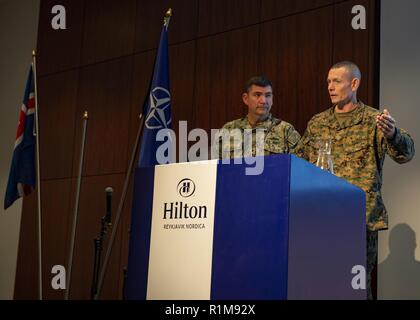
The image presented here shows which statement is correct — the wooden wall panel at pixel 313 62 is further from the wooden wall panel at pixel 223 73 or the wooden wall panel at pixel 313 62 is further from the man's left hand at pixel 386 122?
the man's left hand at pixel 386 122

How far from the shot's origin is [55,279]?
6.48 m

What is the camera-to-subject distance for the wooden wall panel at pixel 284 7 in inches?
191

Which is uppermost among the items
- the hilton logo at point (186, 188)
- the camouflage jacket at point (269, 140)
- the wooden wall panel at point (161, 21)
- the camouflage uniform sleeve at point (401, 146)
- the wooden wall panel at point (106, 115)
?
the wooden wall panel at point (161, 21)

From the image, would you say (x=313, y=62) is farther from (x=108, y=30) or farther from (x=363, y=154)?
(x=108, y=30)

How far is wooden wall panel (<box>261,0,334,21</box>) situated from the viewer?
4848 millimetres

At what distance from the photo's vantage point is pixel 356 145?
3.57 m

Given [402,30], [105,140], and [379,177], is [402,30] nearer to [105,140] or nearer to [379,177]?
[379,177]

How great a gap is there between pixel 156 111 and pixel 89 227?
2474 millimetres

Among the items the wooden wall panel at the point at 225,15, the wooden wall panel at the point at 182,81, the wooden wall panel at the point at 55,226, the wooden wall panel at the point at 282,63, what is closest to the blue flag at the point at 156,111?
the wooden wall panel at the point at 282,63

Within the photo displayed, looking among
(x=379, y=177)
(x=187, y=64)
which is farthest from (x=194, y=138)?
(x=379, y=177)

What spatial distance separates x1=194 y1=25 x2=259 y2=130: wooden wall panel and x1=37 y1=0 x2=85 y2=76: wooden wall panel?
1.85 metres

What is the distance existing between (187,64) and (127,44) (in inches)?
35.9

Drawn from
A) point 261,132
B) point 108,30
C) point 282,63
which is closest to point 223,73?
point 282,63

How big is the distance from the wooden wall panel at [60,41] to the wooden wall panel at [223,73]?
1846 millimetres
